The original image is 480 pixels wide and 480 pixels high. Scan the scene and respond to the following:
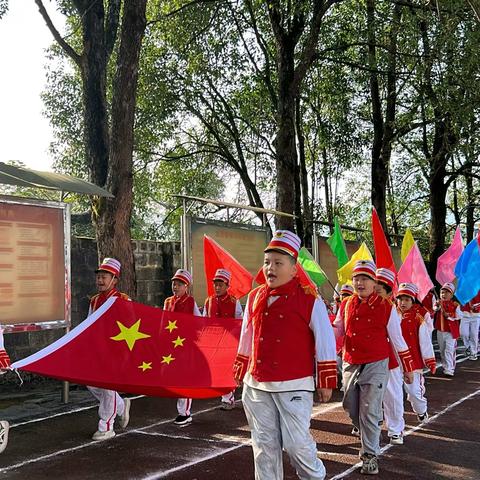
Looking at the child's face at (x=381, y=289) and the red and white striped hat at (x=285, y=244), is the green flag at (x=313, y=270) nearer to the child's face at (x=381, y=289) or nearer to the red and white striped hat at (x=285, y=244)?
the child's face at (x=381, y=289)

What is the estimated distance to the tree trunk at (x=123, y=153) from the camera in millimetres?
10781

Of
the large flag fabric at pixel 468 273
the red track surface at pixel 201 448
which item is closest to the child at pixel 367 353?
the red track surface at pixel 201 448

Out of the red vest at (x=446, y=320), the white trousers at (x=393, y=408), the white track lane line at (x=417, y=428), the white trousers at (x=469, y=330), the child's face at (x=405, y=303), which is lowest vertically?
the white track lane line at (x=417, y=428)

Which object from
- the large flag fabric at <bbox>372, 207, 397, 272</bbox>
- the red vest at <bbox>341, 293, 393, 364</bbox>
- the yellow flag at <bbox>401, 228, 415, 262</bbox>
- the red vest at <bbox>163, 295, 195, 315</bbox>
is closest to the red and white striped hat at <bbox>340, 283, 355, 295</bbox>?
the large flag fabric at <bbox>372, 207, 397, 272</bbox>

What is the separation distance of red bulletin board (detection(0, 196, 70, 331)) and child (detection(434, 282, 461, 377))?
7438mm

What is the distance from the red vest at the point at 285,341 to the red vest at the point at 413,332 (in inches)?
162

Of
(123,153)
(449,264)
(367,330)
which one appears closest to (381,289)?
(367,330)

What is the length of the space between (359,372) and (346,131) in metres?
16.4

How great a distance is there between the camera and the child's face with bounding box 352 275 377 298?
6.86 meters

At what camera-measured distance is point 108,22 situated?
13.7 metres

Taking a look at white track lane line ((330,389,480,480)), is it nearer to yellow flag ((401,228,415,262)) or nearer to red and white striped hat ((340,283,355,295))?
red and white striped hat ((340,283,355,295))

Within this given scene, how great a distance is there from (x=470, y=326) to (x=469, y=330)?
101 mm

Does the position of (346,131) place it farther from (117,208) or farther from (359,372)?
(359,372)

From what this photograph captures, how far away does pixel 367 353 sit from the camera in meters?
6.66
